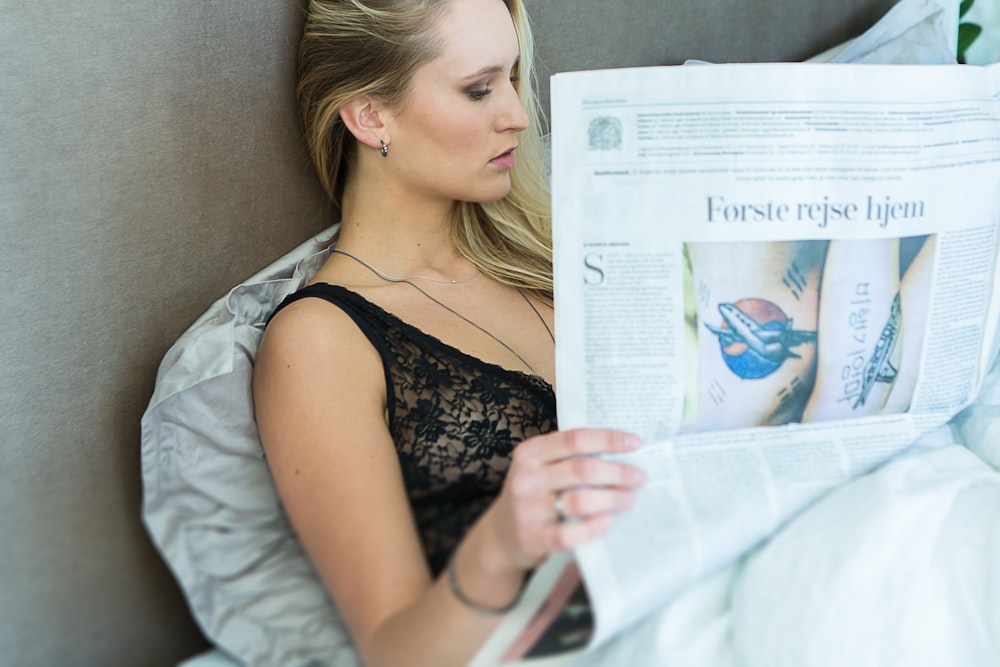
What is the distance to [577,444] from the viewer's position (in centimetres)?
69

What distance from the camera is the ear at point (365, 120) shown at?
105 cm

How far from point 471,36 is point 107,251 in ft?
1.48

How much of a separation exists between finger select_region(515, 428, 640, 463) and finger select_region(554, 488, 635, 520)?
34 millimetres

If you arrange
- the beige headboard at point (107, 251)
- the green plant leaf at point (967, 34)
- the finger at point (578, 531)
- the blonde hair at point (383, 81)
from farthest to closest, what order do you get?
the green plant leaf at point (967, 34), the blonde hair at point (383, 81), the beige headboard at point (107, 251), the finger at point (578, 531)

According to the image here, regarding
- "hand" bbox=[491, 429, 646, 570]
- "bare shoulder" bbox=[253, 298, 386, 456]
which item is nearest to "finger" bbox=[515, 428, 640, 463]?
"hand" bbox=[491, 429, 646, 570]

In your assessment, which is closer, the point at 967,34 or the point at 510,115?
the point at 510,115

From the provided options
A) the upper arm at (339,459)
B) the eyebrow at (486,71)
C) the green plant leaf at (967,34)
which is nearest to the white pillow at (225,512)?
the upper arm at (339,459)

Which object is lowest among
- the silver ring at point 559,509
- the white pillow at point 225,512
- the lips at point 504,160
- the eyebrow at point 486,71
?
the white pillow at point 225,512

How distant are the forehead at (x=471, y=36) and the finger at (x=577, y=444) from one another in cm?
50

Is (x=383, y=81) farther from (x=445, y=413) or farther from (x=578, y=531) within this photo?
(x=578, y=531)

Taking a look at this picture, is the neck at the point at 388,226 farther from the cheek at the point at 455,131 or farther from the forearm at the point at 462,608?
the forearm at the point at 462,608

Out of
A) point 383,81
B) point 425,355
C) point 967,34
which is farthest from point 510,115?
point 967,34

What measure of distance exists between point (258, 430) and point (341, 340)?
0.12m

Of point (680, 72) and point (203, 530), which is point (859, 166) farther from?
point (203, 530)
